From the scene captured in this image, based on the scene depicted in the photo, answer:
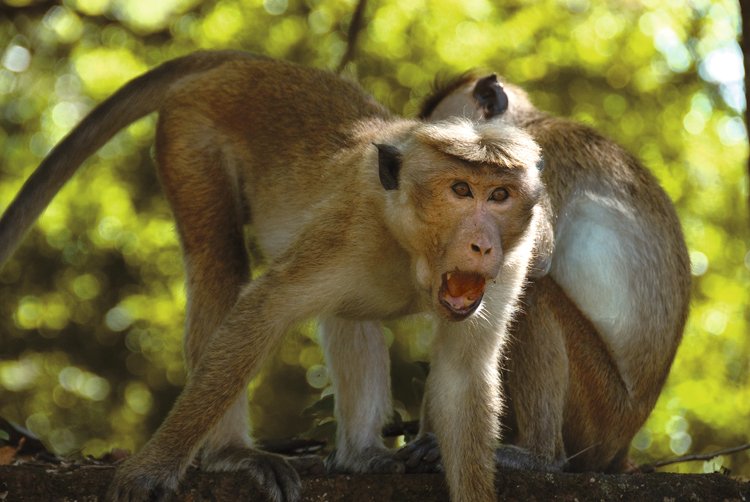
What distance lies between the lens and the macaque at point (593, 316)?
5590mm

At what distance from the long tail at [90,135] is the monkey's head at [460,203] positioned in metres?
1.94

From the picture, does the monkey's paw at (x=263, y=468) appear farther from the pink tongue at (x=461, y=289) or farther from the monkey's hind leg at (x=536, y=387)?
the pink tongue at (x=461, y=289)

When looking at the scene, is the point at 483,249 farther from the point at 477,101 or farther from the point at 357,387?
the point at 477,101

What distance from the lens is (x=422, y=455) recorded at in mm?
5484

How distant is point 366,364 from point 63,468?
1.65 metres

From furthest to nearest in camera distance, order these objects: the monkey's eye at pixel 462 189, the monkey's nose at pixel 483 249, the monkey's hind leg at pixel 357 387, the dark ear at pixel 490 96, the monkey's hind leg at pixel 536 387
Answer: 1. the dark ear at pixel 490 96
2. the monkey's hind leg at pixel 357 387
3. the monkey's hind leg at pixel 536 387
4. the monkey's eye at pixel 462 189
5. the monkey's nose at pixel 483 249

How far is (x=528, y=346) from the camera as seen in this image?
560 centimetres

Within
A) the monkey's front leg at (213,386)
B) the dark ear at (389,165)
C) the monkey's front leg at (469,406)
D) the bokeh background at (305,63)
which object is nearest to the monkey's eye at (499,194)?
the dark ear at (389,165)

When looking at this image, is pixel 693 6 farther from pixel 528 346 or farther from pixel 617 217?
pixel 528 346

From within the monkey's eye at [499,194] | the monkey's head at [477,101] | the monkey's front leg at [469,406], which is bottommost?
the monkey's front leg at [469,406]

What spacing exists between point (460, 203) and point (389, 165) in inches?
18.5

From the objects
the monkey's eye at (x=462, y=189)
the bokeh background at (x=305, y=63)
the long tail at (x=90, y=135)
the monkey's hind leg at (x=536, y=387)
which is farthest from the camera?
the bokeh background at (x=305, y=63)

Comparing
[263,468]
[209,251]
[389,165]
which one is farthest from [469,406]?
[209,251]

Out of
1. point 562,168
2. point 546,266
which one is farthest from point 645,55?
point 546,266
